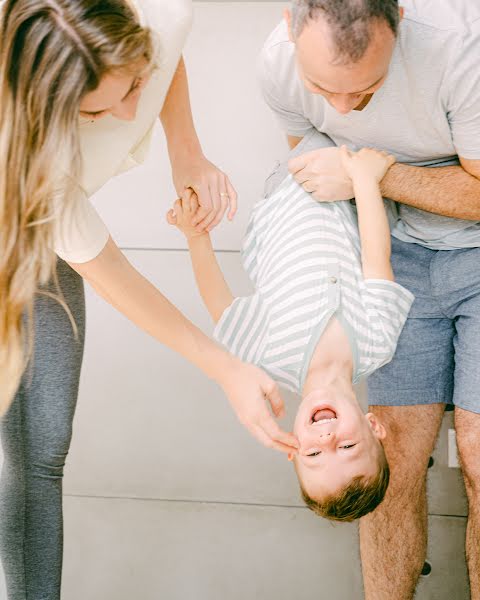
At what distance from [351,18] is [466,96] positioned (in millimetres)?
343

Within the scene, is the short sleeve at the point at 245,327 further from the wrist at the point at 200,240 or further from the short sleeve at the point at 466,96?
the short sleeve at the point at 466,96

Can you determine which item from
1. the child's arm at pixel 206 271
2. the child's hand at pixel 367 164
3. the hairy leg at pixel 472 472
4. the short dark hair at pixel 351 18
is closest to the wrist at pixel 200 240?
the child's arm at pixel 206 271

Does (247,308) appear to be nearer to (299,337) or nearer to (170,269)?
(299,337)

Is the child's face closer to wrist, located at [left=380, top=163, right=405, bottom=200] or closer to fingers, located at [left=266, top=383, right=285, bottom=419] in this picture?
fingers, located at [left=266, top=383, right=285, bottom=419]

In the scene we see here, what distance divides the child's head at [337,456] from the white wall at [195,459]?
53cm

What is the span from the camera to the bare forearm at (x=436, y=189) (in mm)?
1535

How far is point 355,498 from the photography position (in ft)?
4.72

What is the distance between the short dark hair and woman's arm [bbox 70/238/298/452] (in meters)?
0.52

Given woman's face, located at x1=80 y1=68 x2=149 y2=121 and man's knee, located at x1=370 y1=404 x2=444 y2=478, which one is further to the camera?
man's knee, located at x1=370 y1=404 x2=444 y2=478

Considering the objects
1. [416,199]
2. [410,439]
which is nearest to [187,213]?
[416,199]

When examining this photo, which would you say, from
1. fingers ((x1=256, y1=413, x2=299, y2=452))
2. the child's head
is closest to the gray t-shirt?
the child's head

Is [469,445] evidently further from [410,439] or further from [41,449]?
[41,449]

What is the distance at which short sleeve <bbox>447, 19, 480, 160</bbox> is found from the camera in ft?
4.49

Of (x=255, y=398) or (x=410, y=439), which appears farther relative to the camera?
(x=410, y=439)
